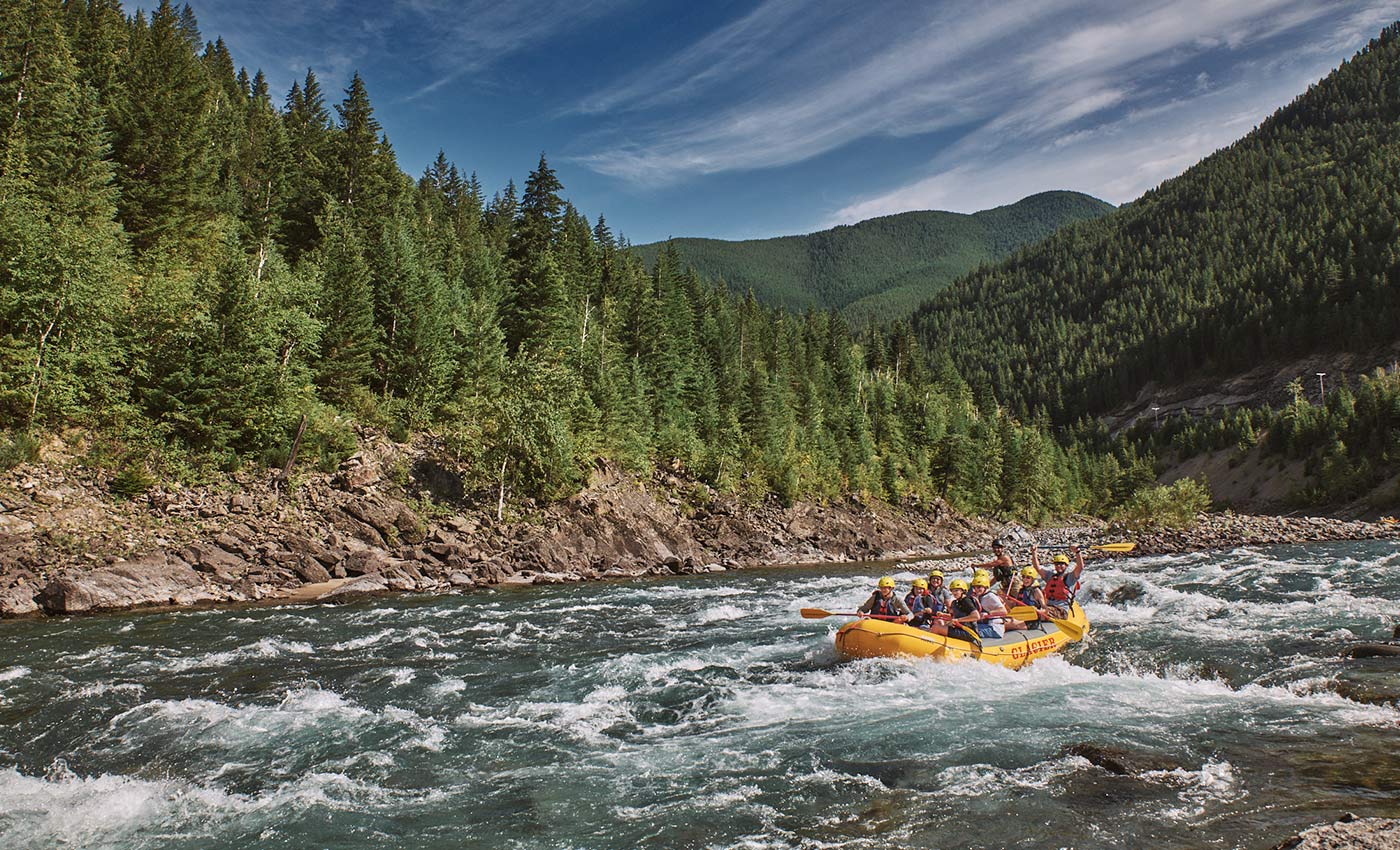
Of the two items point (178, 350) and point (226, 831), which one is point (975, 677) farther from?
point (178, 350)

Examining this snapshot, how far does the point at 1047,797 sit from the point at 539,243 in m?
49.9

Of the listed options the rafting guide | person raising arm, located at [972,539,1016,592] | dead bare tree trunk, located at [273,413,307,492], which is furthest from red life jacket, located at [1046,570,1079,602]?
dead bare tree trunk, located at [273,413,307,492]

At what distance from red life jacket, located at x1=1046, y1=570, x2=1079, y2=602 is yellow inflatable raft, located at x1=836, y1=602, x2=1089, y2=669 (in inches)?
148

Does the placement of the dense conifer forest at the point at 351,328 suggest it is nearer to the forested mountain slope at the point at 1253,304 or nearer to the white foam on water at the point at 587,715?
the white foam on water at the point at 587,715

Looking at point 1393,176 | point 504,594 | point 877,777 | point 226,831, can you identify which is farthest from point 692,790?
point 1393,176

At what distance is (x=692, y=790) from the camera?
28.7 feet

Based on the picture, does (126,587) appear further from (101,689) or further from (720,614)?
(720,614)

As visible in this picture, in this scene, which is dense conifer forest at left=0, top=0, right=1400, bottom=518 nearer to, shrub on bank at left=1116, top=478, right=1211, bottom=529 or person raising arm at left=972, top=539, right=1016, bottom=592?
shrub on bank at left=1116, top=478, right=1211, bottom=529

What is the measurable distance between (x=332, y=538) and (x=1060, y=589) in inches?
990

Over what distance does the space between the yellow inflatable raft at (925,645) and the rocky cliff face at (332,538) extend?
680 inches

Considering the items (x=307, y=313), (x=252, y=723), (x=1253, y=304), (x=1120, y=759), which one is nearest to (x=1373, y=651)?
(x=1120, y=759)

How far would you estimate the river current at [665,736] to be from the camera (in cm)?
757

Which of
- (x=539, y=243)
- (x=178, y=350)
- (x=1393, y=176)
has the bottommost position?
(x=178, y=350)

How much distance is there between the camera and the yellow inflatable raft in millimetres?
14625
